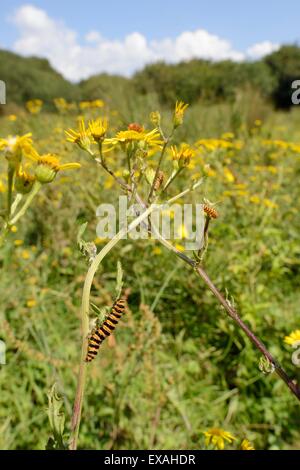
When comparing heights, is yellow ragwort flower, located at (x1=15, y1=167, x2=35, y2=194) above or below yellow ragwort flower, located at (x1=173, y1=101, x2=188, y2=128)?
below

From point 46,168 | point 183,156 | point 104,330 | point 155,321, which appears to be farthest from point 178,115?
point 155,321

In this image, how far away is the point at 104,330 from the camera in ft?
1.62

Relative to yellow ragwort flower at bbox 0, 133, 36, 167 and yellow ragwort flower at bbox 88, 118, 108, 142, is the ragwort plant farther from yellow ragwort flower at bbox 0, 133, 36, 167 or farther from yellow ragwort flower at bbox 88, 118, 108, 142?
yellow ragwort flower at bbox 0, 133, 36, 167

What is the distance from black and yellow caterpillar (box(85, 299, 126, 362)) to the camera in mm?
494

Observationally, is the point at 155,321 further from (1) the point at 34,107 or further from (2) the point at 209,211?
(1) the point at 34,107

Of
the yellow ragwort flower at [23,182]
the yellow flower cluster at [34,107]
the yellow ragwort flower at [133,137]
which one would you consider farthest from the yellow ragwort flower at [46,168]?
the yellow flower cluster at [34,107]

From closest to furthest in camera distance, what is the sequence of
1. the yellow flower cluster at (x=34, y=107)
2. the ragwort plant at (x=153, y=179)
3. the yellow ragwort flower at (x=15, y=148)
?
1. the yellow ragwort flower at (x=15, y=148)
2. the ragwort plant at (x=153, y=179)
3. the yellow flower cluster at (x=34, y=107)

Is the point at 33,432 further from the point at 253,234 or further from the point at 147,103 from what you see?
Answer: the point at 147,103

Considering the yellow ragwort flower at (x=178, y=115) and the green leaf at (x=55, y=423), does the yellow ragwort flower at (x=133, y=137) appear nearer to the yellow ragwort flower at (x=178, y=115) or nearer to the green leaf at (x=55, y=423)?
the yellow ragwort flower at (x=178, y=115)

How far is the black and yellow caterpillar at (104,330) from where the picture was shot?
1.62 feet

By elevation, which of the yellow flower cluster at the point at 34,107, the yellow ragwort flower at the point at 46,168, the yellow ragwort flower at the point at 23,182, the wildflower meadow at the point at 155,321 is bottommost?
the wildflower meadow at the point at 155,321

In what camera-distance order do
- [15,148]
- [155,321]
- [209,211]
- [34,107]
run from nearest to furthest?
[15,148]
[209,211]
[155,321]
[34,107]

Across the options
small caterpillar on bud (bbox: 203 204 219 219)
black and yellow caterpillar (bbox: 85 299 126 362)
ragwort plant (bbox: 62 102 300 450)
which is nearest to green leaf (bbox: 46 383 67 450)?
black and yellow caterpillar (bbox: 85 299 126 362)
